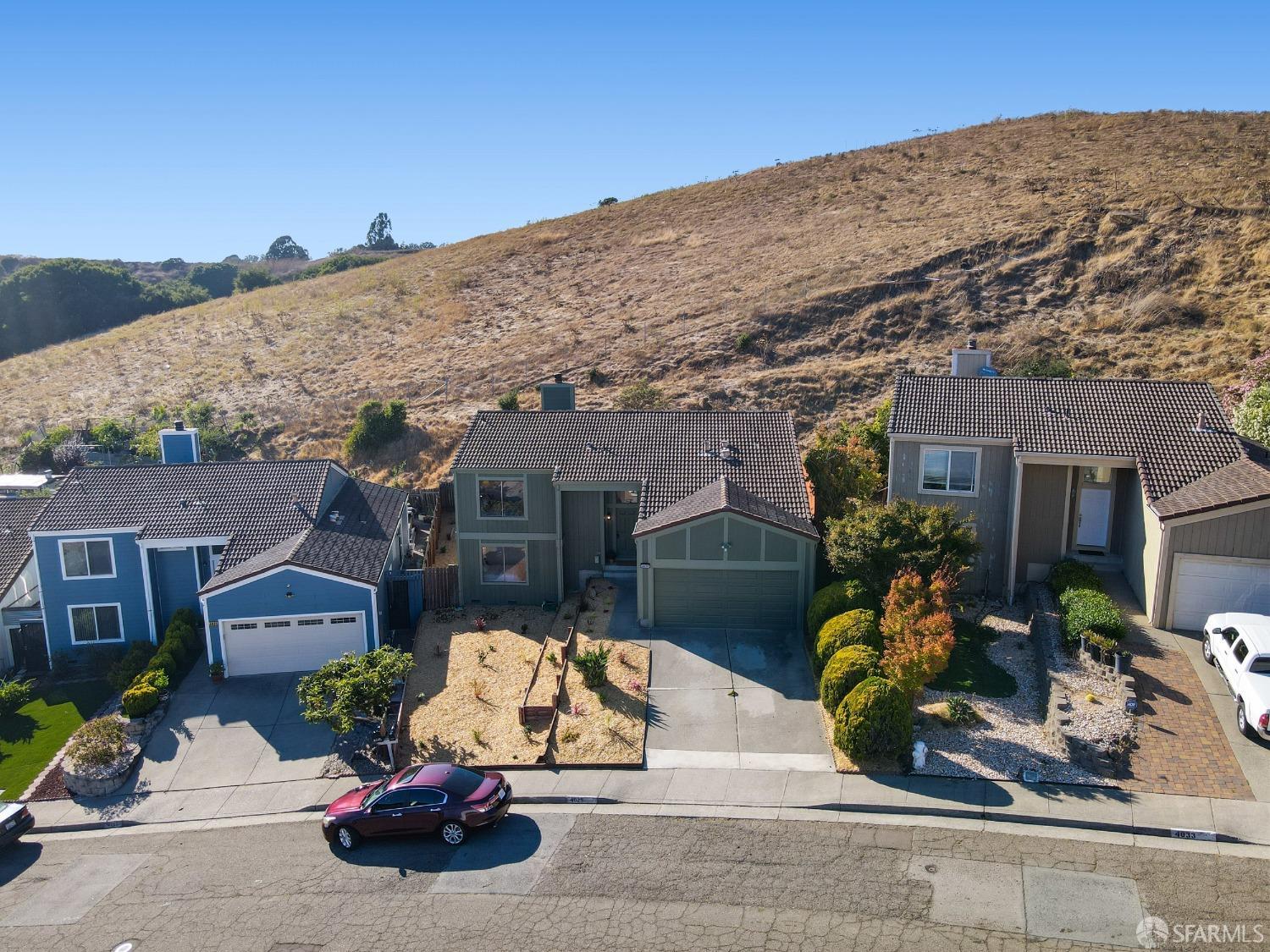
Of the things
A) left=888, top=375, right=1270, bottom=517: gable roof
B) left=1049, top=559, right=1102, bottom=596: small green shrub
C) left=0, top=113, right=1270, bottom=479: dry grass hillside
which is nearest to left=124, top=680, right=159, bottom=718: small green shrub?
left=888, top=375, right=1270, bottom=517: gable roof

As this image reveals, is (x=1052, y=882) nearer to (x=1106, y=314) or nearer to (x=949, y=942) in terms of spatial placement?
(x=949, y=942)

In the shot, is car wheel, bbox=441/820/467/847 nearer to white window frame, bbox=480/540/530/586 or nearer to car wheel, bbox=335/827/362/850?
car wheel, bbox=335/827/362/850

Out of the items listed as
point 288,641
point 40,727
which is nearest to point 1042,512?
point 288,641

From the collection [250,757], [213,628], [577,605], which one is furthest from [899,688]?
[213,628]

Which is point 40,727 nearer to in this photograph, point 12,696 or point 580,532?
point 12,696

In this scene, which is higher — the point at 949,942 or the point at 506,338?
the point at 506,338

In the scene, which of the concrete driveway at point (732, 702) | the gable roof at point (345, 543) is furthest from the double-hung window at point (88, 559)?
the concrete driveway at point (732, 702)
